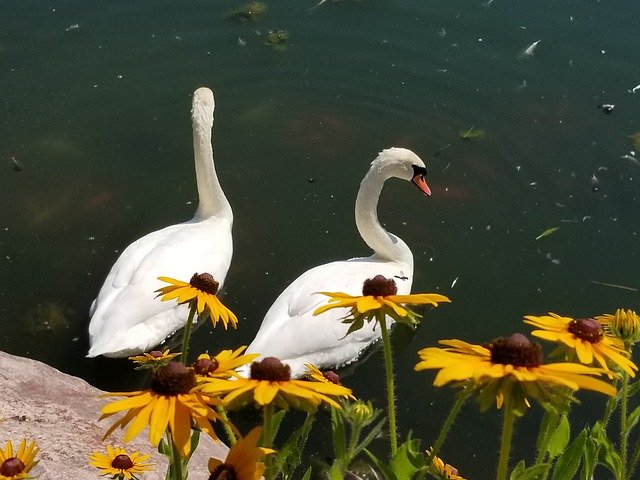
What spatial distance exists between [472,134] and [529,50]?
1.39 meters

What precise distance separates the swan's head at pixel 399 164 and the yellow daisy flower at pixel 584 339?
3631 mm

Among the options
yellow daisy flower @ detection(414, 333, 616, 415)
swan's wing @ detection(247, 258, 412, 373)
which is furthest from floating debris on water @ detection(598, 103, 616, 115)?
yellow daisy flower @ detection(414, 333, 616, 415)

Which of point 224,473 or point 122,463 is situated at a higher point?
point 224,473

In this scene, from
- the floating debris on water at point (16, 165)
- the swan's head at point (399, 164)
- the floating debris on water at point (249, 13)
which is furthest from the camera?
the floating debris on water at point (249, 13)

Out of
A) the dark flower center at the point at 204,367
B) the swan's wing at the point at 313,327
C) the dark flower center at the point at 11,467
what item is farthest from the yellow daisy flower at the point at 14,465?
the swan's wing at the point at 313,327

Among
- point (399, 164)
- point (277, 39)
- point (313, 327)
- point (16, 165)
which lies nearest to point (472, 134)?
point (399, 164)

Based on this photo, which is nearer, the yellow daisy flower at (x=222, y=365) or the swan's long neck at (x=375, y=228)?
the yellow daisy flower at (x=222, y=365)

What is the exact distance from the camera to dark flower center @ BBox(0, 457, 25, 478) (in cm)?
195

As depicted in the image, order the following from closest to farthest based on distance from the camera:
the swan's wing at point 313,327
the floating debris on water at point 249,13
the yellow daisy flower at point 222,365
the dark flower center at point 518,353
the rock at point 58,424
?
the dark flower center at point 518,353, the yellow daisy flower at point 222,365, the rock at point 58,424, the swan's wing at point 313,327, the floating debris on water at point 249,13

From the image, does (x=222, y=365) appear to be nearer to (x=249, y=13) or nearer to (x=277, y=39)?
(x=277, y=39)

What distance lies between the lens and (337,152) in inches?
264

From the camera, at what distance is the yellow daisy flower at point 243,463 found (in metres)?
1.41

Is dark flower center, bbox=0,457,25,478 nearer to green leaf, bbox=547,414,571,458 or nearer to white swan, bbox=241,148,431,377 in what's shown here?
green leaf, bbox=547,414,571,458

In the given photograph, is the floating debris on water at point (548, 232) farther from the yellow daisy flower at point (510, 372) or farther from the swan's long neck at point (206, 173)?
the yellow daisy flower at point (510, 372)
